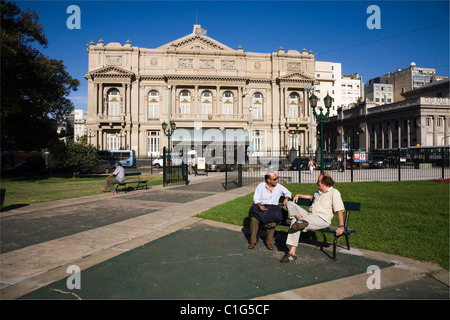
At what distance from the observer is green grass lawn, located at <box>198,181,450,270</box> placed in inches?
210

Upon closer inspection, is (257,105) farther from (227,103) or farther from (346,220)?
(346,220)

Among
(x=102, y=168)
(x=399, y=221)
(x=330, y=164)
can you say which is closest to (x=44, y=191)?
(x=399, y=221)

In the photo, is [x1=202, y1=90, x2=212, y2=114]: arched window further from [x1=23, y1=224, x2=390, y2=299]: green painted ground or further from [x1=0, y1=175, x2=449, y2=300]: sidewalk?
[x1=23, y1=224, x2=390, y2=299]: green painted ground

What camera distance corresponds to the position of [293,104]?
177 feet

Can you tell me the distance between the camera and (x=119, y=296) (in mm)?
3662

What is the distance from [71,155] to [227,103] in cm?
3408

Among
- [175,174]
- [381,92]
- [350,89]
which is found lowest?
[175,174]

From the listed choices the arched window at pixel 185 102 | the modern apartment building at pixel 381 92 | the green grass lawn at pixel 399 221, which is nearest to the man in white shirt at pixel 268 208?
the green grass lawn at pixel 399 221

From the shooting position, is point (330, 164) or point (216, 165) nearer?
point (330, 164)

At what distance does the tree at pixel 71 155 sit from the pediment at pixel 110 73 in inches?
1105

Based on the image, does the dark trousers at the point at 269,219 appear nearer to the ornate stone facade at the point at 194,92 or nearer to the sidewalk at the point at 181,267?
the sidewalk at the point at 181,267
